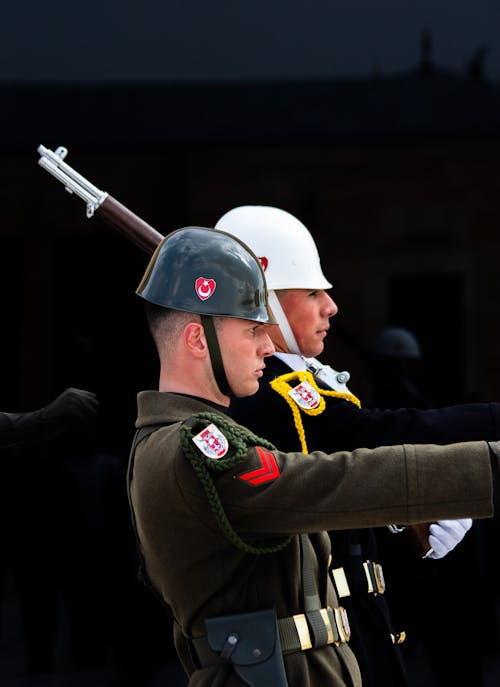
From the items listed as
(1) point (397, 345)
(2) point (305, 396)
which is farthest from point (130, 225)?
(1) point (397, 345)

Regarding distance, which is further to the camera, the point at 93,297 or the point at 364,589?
the point at 93,297

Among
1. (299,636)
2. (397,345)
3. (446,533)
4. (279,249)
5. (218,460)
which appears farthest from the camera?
(397,345)

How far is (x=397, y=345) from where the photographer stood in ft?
18.9

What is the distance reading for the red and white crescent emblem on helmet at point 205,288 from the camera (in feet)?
7.10

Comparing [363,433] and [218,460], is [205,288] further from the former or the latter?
[363,433]

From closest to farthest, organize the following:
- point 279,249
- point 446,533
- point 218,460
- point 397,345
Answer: point 218,460, point 446,533, point 279,249, point 397,345

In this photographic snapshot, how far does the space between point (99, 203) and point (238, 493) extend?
1292mm

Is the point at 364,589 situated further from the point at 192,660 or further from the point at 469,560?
the point at 469,560

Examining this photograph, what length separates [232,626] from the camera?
2.08 metres

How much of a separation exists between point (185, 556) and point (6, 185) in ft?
17.1

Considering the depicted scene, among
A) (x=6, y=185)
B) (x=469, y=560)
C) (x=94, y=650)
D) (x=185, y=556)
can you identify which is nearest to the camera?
(x=185, y=556)

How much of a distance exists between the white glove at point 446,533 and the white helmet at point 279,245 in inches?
23.8

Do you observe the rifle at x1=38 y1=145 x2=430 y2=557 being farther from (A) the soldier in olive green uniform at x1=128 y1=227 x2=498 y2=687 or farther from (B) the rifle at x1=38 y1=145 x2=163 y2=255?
(A) the soldier in olive green uniform at x1=128 y1=227 x2=498 y2=687

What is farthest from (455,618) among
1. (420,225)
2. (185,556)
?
(420,225)
